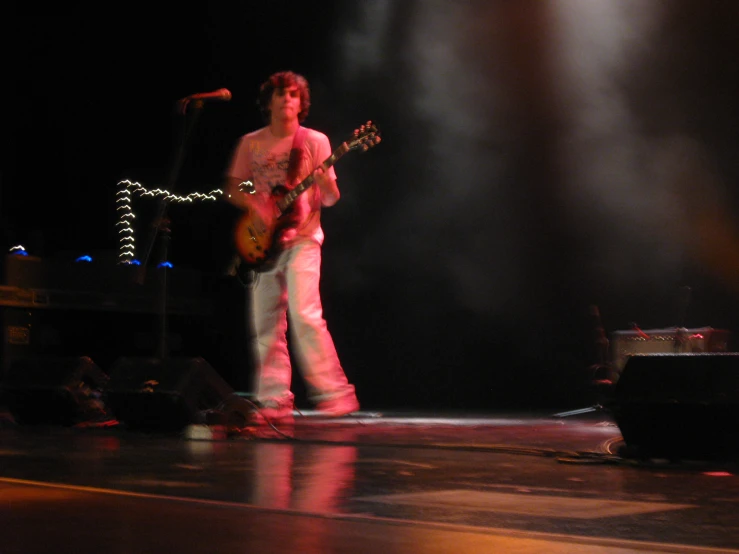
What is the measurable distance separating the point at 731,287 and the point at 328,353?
518cm

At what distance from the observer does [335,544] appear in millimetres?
3607

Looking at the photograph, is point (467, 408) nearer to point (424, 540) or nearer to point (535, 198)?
point (535, 198)

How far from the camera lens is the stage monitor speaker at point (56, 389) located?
942 cm

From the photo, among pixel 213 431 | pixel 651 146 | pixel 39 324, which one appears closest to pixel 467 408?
pixel 651 146

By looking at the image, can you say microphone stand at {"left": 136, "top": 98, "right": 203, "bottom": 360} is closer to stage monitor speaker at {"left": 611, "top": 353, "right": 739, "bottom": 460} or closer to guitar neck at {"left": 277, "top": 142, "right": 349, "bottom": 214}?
guitar neck at {"left": 277, "top": 142, "right": 349, "bottom": 214}

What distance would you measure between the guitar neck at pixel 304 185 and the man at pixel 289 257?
2.1 inches

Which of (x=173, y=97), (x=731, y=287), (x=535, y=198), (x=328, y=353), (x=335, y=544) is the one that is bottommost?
(x=335, y=544)

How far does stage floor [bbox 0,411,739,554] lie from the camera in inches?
145

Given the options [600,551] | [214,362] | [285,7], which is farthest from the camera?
[214,362]

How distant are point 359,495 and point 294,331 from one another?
9.16ft

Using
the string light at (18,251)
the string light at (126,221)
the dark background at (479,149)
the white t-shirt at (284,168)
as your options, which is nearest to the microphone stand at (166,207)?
the dark background at (479,149)

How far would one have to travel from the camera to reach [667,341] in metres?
10.7

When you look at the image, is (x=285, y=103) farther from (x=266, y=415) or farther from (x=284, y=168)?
(x=266, y=415)

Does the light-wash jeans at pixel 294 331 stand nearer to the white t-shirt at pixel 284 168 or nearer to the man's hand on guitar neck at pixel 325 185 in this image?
the white t-shirt at pixel 284 168
